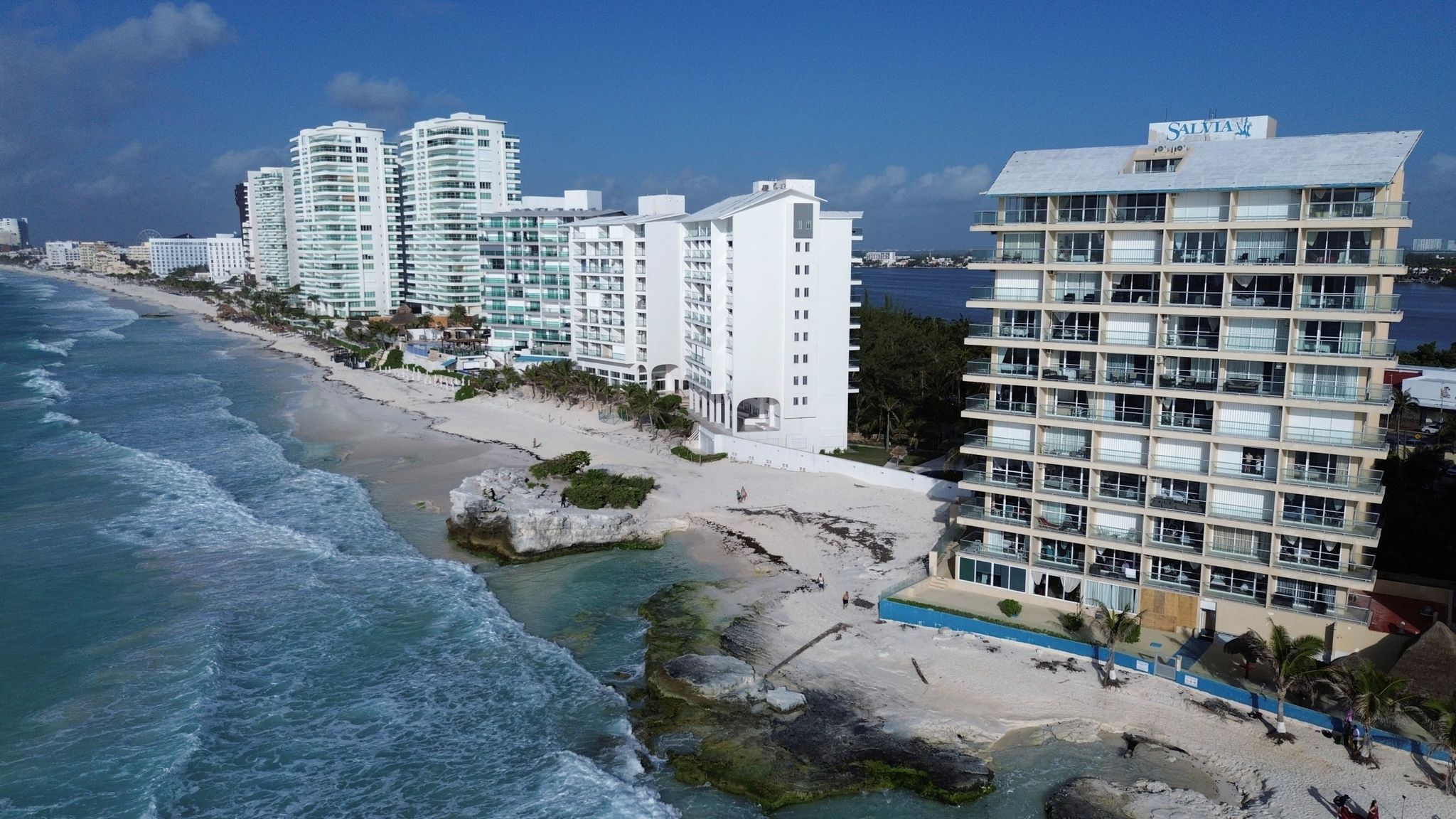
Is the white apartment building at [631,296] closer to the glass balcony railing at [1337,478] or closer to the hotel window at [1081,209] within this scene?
the hotel window at [1081,209]

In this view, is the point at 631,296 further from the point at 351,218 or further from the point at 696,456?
the point at 351,218

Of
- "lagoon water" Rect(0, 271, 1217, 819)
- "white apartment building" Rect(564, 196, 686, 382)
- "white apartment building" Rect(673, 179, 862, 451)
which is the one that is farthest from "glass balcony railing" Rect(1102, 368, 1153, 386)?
"white apartment building" Rect(564, 196, 686, 382)

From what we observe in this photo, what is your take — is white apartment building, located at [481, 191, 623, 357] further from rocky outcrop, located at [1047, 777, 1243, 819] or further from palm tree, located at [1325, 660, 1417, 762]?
palm tree, located at [1325, 660, 1417, 762]

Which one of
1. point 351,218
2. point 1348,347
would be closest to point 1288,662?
point 1348,347

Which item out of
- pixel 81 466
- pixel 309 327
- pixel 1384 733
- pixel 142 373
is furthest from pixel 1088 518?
pixel 309 327

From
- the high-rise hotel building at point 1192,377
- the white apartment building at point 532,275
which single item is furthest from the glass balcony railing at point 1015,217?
the white apartment building at point 532,275

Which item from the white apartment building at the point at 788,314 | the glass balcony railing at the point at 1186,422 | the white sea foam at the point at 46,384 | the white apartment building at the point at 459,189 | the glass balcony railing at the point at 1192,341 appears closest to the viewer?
the glass balcony railing at the point at 1192,341
